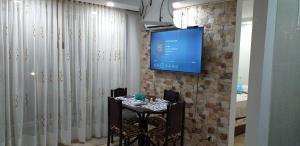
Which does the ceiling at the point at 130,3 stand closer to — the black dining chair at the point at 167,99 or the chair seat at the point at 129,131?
the black dining chair at the point at 167,99

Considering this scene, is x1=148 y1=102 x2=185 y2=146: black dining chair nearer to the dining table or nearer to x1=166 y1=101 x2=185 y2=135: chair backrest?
x1=166 y1=101 x2=185 y2=135: chair backrest

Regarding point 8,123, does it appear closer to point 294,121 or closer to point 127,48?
point 127,48

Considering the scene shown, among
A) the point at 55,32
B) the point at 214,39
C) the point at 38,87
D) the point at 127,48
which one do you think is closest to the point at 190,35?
the point at 214,39

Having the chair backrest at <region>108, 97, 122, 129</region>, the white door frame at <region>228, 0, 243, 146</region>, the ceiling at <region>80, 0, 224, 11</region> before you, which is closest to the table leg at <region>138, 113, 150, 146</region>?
the chair backrest at <region>108, 97, 122, 129</region>

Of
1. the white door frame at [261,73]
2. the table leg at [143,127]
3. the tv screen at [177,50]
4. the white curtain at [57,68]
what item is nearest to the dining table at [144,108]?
the table leg at [143,127]

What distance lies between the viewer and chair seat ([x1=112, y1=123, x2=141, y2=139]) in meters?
3.30

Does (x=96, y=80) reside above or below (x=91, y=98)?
above

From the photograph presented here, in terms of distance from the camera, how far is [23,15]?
3.33 m

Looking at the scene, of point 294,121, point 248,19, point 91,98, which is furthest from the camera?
point 248,19

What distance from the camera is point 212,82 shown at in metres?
3.52

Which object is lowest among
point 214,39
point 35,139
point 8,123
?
point 35,139

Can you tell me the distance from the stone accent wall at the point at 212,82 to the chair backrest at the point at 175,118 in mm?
551

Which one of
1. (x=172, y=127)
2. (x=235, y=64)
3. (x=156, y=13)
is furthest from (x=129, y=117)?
(x=235, y=64)

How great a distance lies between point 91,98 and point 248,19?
3.81 m
